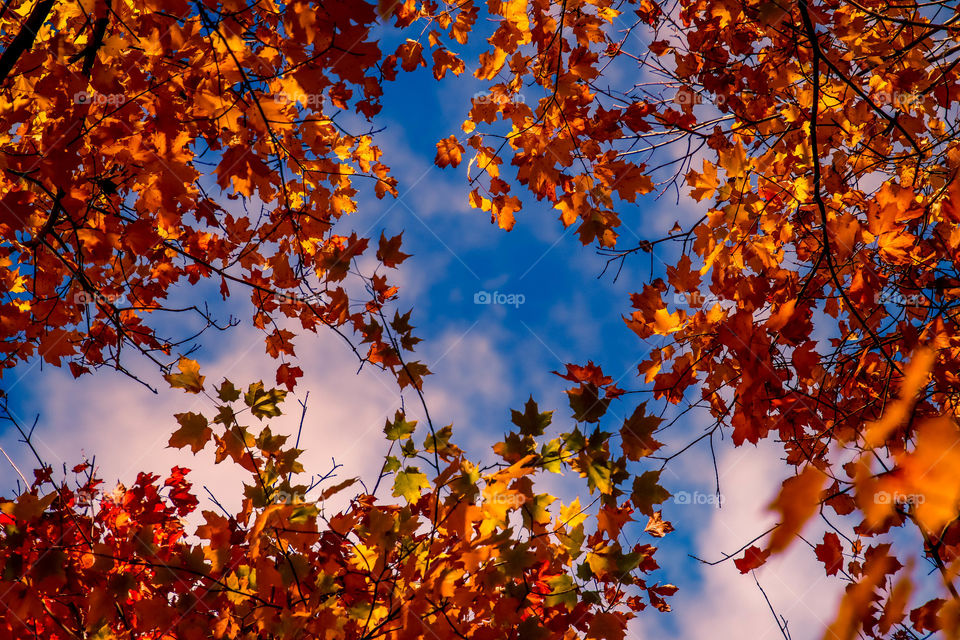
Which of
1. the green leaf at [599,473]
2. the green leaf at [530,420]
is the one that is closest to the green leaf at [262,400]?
the green leaf at [530,420]

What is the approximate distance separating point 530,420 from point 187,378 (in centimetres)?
164

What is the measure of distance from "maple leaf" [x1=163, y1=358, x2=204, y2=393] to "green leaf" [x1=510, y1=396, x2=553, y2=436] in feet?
5.02

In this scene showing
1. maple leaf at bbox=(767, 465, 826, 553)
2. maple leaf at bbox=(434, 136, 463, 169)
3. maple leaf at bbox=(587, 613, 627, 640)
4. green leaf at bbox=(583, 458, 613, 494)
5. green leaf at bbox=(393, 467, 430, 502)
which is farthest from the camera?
maple leaf at bbox=(434, 136, 463, 169)

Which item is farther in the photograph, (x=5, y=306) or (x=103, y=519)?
(x=103, y=519)

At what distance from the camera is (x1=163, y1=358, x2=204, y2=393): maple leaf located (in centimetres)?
269

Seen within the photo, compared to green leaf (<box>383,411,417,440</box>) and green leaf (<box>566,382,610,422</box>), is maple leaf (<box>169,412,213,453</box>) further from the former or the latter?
green leaf (<box>566,382,610,422</box>)

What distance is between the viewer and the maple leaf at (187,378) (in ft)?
8.81

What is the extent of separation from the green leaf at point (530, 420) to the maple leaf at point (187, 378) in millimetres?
1530

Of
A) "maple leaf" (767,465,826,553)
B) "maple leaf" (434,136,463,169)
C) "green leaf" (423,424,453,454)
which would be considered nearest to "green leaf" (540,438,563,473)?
"green leaf" (423,424,453,454)

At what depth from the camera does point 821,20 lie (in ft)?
11.5

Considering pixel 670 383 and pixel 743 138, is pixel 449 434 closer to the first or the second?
pixel 670 383

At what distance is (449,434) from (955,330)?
3.33m

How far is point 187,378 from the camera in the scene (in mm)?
2717

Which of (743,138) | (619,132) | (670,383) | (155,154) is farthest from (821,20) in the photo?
(155,154)
